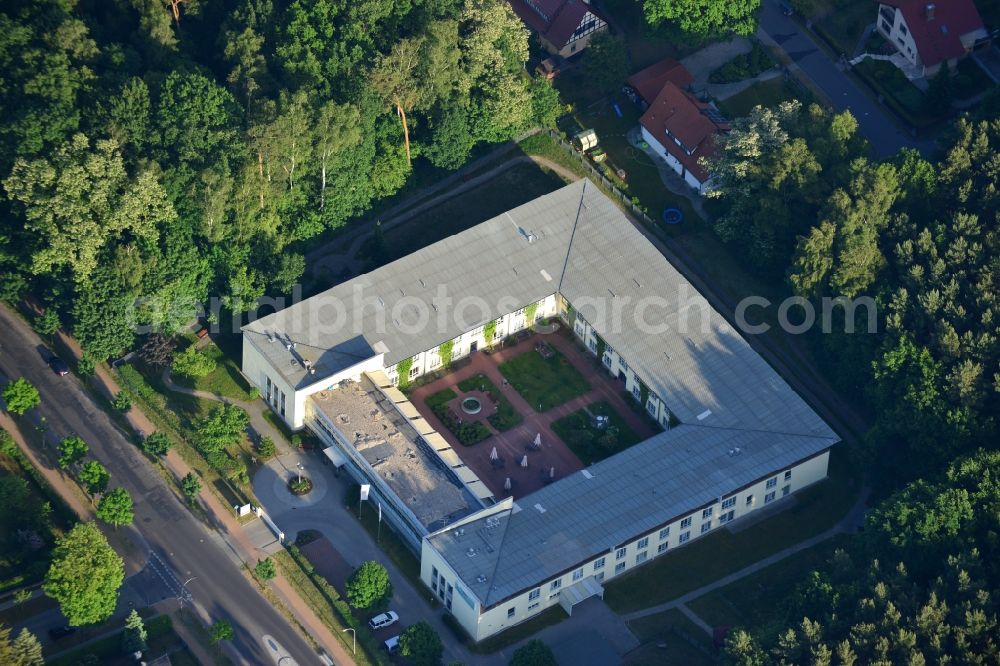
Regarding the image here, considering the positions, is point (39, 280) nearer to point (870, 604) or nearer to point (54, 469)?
point (54, 469)

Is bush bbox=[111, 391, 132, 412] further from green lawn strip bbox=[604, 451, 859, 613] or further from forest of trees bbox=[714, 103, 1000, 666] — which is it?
forest of trees bbox=[714, 103, 1000, 666]

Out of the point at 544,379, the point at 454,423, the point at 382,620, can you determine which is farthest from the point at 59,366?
the point at 544,379

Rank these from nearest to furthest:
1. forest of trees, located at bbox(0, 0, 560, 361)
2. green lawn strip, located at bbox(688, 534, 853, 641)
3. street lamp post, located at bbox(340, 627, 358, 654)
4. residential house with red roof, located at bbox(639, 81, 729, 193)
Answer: street lamp post, located at bbox(340, 627, 358, 654), green lawn strip, located at bbox(688, 534, 853, 641), forest of trees, located at bbox(0, 0, 560, 361), residential house with red roof, located at bbox(639, 81, 729, 193)

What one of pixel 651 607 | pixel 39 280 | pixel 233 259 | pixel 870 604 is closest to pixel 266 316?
pixel 233 259

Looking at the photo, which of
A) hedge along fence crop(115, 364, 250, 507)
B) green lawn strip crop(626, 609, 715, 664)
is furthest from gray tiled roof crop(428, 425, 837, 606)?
hedge along fence crop(115, 364, 250, 507)

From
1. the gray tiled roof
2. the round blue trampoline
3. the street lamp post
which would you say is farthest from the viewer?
the round blue trampoline
